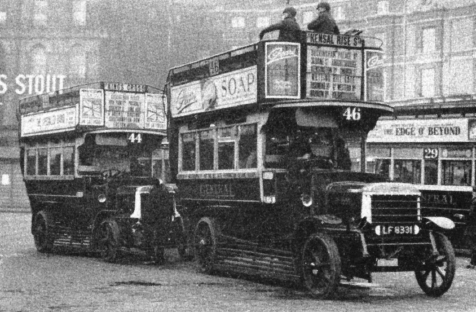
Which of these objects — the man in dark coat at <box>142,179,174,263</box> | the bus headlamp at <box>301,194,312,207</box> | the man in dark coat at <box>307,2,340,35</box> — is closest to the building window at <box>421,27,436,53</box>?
the man in dark coat at <box>142,179,174,263</box>

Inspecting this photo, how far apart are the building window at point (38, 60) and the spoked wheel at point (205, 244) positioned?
5568cm

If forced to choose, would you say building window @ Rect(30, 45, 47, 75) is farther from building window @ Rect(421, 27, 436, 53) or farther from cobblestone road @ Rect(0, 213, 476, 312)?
cobblestone road @ Rect(0, 213, 476, 312)

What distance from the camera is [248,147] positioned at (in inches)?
560

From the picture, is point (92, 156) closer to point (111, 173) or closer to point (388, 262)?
point (111, 173)

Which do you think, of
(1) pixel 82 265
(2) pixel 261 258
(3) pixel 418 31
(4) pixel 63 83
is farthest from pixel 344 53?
(4) pixel 63 83

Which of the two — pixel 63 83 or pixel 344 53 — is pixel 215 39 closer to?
pixel 63 83

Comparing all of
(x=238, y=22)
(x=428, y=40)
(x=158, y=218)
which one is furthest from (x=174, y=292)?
(x=238, y=22)

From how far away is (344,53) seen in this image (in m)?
13.7

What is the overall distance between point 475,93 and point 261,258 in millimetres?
47104

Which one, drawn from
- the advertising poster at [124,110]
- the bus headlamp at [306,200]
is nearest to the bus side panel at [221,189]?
the bus headlamp at [306,200]

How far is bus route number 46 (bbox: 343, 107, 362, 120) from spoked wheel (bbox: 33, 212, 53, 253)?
9719 mm

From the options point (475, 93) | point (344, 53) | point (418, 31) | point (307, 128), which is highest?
point (418, 31)

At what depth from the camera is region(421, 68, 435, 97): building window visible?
204 feet

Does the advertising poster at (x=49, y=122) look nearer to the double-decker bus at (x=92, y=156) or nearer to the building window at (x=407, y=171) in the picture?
the double-decker bus at (x=92, y=156)
